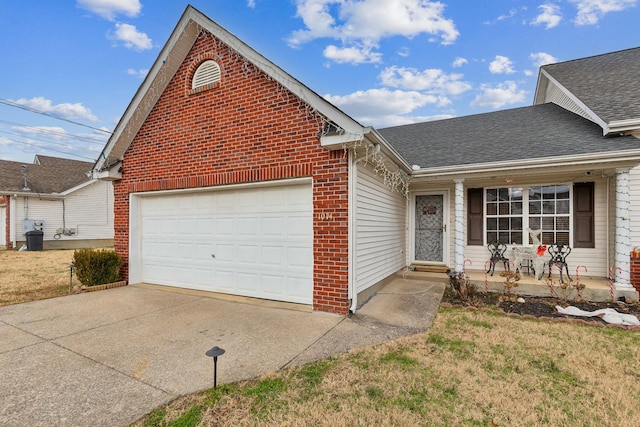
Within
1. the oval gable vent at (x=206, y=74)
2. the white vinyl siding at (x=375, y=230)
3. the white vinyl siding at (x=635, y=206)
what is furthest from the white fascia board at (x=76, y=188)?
the white vinyl siding at (x=635, y=206)

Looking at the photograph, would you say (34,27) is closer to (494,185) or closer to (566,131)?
(494,185)

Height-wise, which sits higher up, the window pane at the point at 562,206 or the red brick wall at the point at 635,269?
the window pane at the point at 562,206

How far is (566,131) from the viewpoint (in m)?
7.50

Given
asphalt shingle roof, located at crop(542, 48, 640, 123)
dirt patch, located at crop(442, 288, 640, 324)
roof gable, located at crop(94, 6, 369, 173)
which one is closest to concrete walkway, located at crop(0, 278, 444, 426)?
dirt patch, located at crop(442, 288, 640, 324)

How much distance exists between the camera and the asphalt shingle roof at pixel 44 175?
56.7 ft

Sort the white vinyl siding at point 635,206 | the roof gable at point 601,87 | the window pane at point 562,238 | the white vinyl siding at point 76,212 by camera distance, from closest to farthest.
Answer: the white vinyl siding at point 635,206
the roof gable at point 601,87
the window pane at point 562,238
the white vinyl siding at point 76,212

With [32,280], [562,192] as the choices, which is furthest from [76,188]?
[562,192]

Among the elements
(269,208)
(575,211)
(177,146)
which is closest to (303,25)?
(177,146)

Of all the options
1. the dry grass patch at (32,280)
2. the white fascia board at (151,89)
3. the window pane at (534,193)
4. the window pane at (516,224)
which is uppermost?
the white fascia board at (151,89)

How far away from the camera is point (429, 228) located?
8.80m

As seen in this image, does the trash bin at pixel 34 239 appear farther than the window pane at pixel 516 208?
Yes

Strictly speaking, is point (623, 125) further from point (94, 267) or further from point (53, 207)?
point (53, 207)

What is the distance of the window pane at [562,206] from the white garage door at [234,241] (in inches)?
244

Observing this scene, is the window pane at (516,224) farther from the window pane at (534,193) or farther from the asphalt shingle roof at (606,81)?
the asphalt shingle roof at (606,81)
